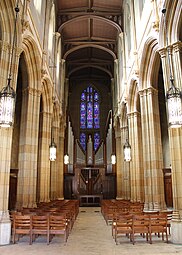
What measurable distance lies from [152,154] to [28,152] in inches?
226

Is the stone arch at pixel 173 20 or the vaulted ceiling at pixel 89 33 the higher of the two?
the vaulted ceiling at pixel 89 33

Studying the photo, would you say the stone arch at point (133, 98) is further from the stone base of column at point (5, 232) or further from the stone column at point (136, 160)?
the stone base of column at point (5, 232)

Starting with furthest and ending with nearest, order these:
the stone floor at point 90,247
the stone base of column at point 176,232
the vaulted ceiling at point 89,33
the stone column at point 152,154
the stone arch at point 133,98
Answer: the vaulted ceiling at point 89,33 < the stone arch at point 133,98 < the stone column at point 152,154 < the stone base of column at point 176,232 < the stone floor at point 90,247

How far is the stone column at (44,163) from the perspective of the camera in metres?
14.7

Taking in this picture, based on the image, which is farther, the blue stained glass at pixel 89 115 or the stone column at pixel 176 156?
the blue stained glass at pixel 89 115

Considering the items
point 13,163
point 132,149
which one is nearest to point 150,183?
point 132,149

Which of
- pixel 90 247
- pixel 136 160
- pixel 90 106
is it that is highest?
pixel 90 106

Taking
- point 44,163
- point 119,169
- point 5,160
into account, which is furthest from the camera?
point 119,169

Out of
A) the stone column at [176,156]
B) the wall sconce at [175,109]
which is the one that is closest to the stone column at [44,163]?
the stone column at [176,156]

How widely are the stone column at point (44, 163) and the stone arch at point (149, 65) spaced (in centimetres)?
637

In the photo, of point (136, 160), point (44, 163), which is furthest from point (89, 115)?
point (44, 163)

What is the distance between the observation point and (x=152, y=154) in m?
11.7

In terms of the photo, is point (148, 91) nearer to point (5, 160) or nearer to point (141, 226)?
point (141, 226)

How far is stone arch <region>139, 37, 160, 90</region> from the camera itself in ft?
40.6
